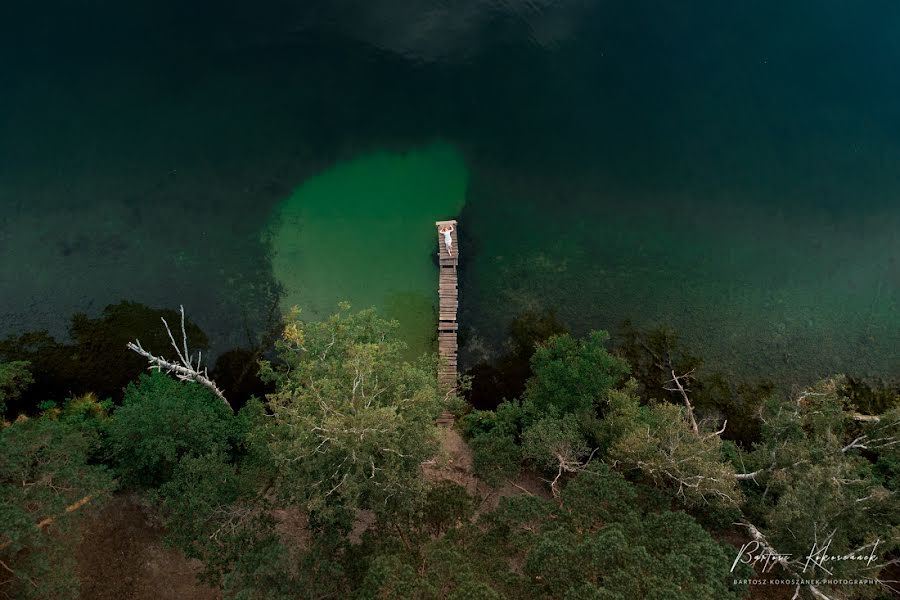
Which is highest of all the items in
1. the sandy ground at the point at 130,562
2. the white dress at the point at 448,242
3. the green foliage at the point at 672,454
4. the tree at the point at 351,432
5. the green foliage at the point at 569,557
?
the white dress at the point at 448,242

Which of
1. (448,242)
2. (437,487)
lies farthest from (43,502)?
(448,242)

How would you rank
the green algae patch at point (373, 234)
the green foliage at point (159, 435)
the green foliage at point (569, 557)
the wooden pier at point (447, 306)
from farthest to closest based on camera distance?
1. the green algae patch at point (373, 234)
2. the wooden pier at point (447, 306)
3. the green foliage at point (159, 435)
4. the green foliage at point (569, 557)

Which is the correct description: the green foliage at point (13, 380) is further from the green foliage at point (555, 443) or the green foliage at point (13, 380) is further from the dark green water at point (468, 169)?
the green foliage at point (555, 443)

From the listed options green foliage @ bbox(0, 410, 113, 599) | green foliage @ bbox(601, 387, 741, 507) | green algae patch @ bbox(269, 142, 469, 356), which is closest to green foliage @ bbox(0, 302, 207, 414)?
green foliage @ bbox(0, 410, 113, 599)

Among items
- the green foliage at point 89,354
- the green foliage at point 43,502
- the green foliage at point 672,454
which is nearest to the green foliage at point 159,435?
the green foliage at point 43,502

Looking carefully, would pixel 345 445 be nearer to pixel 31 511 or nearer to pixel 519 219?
pixel 31 511

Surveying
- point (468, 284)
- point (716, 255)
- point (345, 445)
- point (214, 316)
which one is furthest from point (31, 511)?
point (716, 255)

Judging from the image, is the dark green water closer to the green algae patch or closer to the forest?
the green algae patch

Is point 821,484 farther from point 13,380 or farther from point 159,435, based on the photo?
point 13,380
